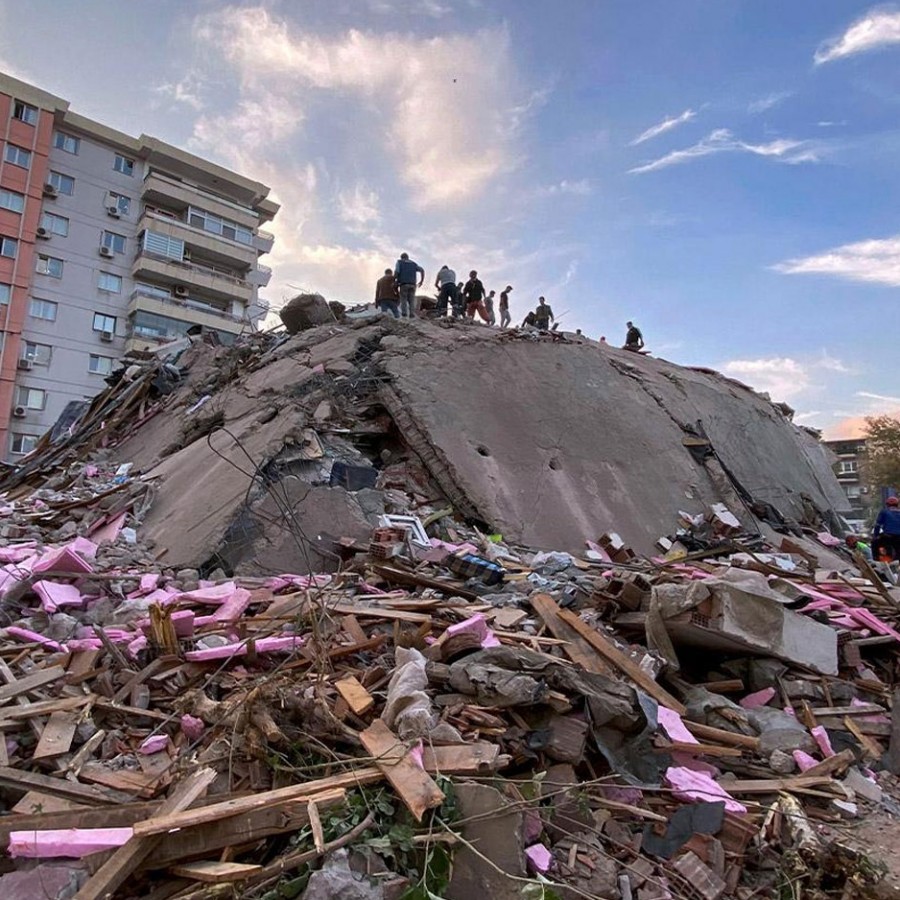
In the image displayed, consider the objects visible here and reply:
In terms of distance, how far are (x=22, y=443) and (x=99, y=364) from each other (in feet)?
14.4

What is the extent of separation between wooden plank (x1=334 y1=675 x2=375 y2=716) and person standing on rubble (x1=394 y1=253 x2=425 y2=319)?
818 cm

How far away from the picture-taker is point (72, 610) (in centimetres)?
492

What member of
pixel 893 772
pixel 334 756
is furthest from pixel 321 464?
pixel 893 772

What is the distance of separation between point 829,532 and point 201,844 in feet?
35.2

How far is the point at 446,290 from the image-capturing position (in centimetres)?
1212

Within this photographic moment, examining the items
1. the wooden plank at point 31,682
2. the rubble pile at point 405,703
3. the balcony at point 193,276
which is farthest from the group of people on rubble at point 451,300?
the balcony at point 193,276

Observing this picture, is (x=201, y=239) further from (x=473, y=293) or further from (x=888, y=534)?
(x=888, y=534)

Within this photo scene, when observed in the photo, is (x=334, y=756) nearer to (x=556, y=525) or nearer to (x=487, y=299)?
(x=556, y=525)

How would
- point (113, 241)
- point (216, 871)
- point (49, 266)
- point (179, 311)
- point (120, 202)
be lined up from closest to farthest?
point (216, 871) < point (49, 266) < point (113, 241) < point (179, 311) < point (120, 202)

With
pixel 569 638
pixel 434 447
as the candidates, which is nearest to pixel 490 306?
pixel 434 447

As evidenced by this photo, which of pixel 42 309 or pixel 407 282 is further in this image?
pixel 42 309

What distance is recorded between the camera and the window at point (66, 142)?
89.1ft

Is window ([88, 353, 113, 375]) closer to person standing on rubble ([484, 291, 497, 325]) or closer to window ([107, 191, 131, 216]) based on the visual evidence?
window ([107, 191, 131, 216])

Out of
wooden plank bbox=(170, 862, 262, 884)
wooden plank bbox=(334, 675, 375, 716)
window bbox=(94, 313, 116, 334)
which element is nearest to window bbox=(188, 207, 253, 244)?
window bbox=(94, 313, 116, 334)
